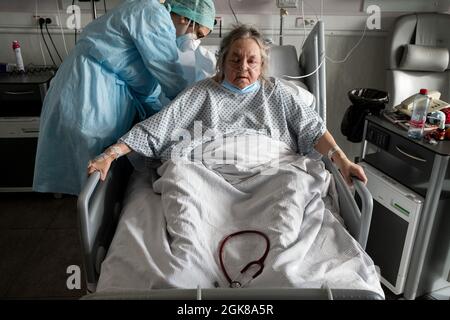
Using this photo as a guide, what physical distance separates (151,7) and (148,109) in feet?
1.47

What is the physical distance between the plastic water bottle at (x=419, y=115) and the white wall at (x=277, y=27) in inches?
36.0

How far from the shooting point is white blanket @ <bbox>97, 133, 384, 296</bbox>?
954 mm

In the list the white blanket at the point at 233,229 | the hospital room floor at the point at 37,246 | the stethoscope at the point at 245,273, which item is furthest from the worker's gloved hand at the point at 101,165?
the hospital room floor at the point at 37,246

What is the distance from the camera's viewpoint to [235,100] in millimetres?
1544

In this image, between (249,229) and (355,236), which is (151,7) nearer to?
(249,229)

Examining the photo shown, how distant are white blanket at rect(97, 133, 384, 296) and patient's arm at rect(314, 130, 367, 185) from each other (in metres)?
0.07

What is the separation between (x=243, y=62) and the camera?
1491 mm

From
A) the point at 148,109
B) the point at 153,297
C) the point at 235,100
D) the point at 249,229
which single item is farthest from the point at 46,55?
the point at 153,297

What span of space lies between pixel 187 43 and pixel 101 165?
796 mm

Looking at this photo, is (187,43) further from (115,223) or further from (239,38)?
(115,223)

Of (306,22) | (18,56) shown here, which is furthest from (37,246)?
(306,22)

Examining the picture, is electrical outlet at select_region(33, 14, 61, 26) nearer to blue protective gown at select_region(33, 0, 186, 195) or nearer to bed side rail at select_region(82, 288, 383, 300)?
blue protective gown at select_region(33, 0, 186, 195)

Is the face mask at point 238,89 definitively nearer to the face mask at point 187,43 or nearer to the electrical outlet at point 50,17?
the face mask at point 187,43

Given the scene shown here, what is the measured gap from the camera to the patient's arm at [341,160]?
4.13 feet
